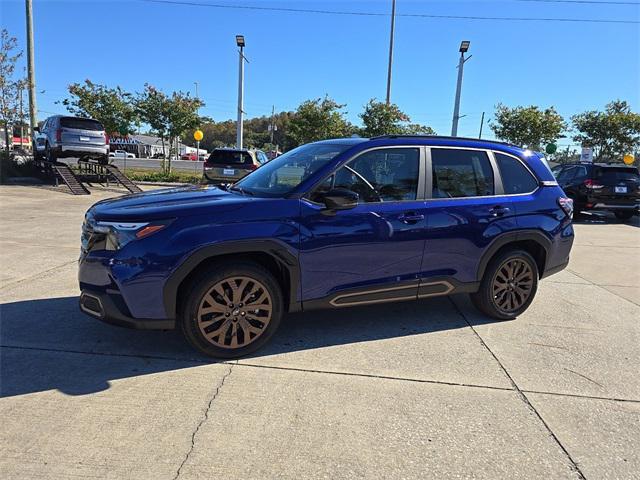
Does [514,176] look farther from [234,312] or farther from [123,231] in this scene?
[123,231]

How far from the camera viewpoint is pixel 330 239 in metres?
3.75

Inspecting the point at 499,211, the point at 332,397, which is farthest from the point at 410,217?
the point at 332,397

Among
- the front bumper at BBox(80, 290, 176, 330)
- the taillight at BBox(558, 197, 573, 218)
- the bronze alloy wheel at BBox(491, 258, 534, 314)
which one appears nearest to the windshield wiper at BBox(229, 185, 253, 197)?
the front bumper at BBox(80, 290, 176, 330)

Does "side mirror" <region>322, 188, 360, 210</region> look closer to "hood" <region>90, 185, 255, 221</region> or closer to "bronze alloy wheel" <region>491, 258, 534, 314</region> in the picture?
"hood" <region>90, 185, 255, 221</region>

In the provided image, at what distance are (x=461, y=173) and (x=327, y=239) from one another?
64.7 inches

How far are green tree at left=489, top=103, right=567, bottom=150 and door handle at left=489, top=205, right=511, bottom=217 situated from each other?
81.7 feet

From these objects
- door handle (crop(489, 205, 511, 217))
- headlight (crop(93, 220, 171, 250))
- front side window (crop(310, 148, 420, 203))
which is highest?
front side window (crop(310, 148, 420, 203))

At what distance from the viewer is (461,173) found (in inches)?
176

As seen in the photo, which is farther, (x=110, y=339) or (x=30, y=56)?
(x=30, y=56)

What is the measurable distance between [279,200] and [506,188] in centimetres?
245

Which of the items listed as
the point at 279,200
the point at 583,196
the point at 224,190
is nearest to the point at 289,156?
the point at 224,190

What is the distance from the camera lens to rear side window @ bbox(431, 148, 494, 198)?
170 inches

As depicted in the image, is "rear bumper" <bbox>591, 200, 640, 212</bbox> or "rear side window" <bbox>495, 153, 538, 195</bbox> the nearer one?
"rear side window" <bbox>495, 153, 538, 195</bbox>

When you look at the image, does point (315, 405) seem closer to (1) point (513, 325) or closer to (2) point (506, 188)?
(1) point (513, 325)
